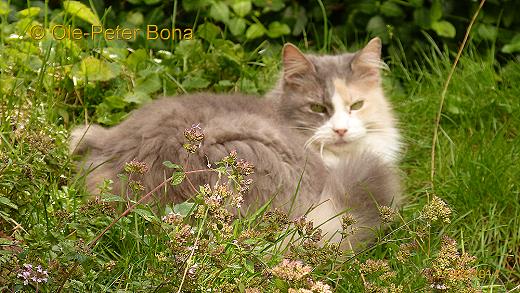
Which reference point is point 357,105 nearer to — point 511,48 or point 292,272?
point 511,48

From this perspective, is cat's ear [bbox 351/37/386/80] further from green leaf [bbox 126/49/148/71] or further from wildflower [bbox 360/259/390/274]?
wildflower [bbox 360/259/390/274]

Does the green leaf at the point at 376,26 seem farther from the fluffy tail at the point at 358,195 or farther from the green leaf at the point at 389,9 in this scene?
the fluffy tail at the point at 358,195

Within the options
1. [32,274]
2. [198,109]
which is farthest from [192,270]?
[198,109]

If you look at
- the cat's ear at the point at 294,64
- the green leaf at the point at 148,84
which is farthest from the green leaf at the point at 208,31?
the cat's ear at the point at 294,64

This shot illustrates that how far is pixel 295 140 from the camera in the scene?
11.1 feet

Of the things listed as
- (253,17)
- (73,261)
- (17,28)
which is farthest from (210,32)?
(73,261)

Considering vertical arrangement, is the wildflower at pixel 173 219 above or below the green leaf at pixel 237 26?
above

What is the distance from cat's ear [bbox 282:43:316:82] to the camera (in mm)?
3699

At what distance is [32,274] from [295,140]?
1662mm

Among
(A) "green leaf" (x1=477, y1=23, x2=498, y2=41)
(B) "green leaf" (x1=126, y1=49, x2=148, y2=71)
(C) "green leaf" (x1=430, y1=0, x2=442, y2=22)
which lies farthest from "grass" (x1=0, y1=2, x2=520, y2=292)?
(C) "green leaf" (x1=430, y1=0, x2=442, y2=22)

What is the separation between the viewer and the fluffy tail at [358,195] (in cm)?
289

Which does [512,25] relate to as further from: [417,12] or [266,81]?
[266,81]

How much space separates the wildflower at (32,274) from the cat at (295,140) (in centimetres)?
86

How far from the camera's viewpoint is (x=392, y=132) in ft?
12.5
